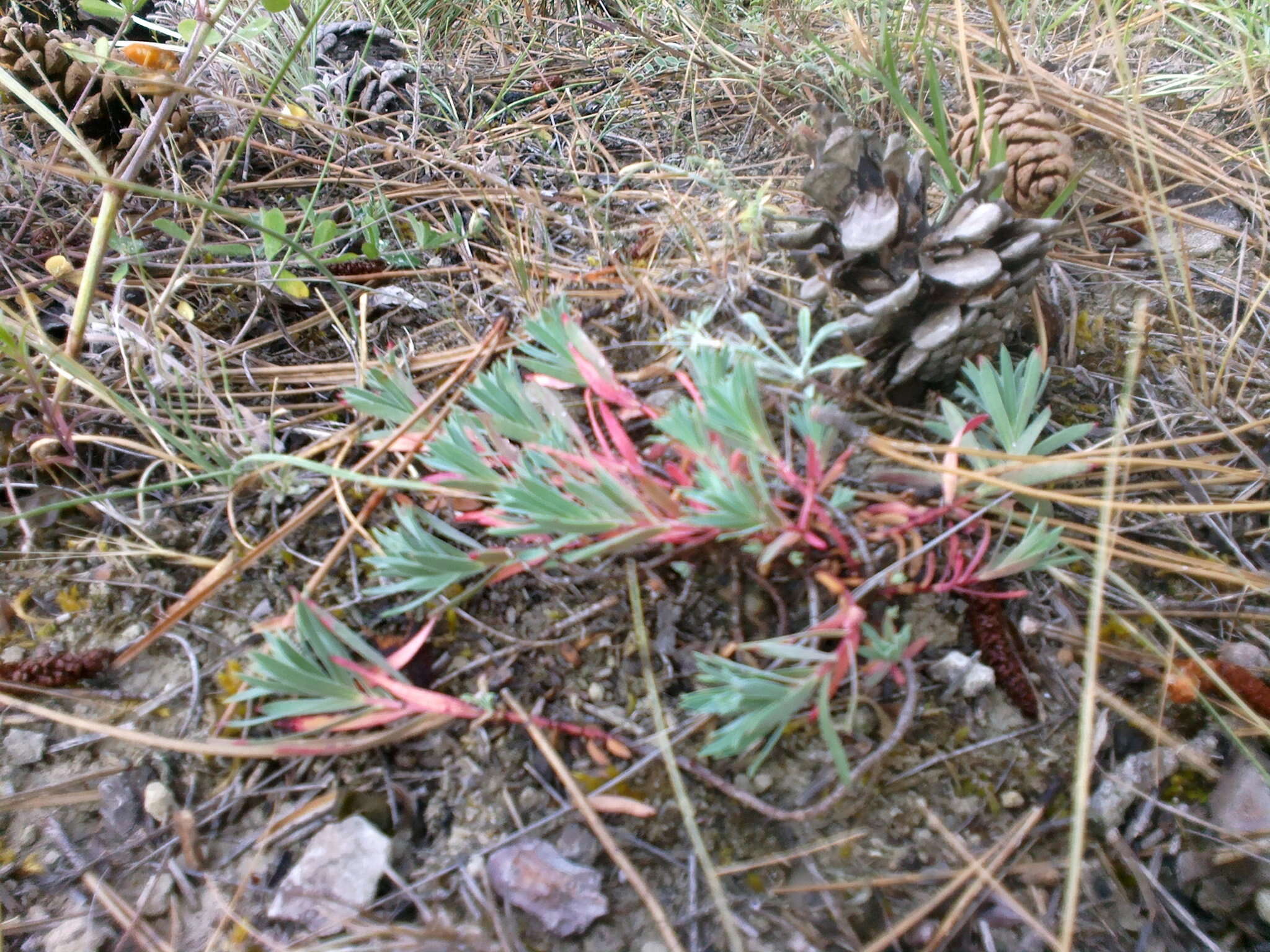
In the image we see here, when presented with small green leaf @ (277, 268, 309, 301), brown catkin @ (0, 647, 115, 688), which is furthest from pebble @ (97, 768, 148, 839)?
small green leaf @ (277, 268, 309, 301)

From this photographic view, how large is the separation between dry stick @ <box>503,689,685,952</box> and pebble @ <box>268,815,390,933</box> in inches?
8.2

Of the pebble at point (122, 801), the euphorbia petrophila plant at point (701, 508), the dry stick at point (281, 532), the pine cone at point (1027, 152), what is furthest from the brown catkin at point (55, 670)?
the pine cone at point (1027, 152)

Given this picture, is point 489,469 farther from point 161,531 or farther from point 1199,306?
point 1199,306

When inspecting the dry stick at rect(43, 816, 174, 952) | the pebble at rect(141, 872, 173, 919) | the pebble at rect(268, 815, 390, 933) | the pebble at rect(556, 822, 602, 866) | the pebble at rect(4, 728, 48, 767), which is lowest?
the dry stick at rect(43, 816, 174, 952)

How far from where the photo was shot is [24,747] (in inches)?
40.4

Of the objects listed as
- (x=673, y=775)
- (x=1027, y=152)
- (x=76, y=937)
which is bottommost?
(x=76, y=937)

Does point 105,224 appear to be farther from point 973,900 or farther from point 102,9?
point 973,900

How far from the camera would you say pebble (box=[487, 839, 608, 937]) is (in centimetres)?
86

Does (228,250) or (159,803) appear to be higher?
(228,250)

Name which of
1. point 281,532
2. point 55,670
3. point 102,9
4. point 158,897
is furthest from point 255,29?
point 158,897

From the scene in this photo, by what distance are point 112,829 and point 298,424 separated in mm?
648

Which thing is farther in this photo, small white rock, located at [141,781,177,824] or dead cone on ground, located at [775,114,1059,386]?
dead cone on ground, located at [775,114,1059,386]

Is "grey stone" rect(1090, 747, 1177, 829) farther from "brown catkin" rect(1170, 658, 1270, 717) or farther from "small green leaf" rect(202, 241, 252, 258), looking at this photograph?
"small green leaf" rect(202, 241, 252, 258)

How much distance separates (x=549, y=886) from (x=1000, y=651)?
64 centimetres
